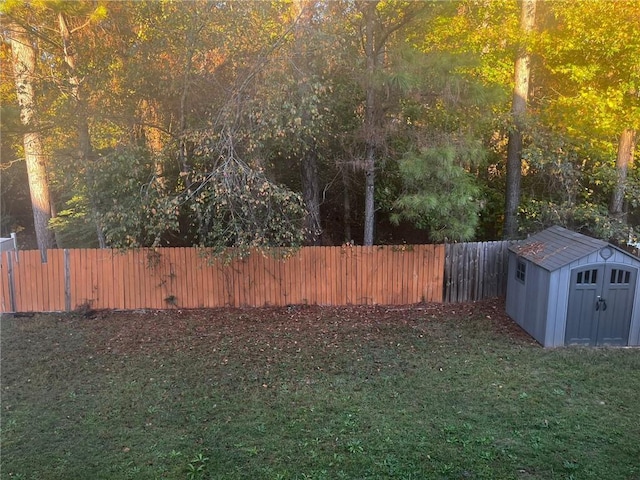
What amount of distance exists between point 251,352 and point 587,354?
17.8 ft

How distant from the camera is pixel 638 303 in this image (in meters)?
7.70

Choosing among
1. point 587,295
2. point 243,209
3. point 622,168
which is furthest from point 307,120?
point 622,168

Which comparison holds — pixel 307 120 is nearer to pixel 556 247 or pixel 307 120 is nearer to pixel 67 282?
pixel 556 247

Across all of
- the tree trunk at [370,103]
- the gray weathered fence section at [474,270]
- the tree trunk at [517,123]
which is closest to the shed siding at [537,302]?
the gray weathered fence section at [474,270]

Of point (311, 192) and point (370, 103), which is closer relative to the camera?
point (370, 103)

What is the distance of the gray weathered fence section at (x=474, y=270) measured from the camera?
1027 centimetres

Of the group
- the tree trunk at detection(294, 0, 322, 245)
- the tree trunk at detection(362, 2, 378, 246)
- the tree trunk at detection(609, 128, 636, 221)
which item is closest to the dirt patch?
the tree trunk at detection(294, 0, 322, 245)

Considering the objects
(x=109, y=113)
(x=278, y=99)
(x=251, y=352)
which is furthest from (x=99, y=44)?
(x=251, y=352)

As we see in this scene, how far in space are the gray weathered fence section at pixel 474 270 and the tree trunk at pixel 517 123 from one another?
1.45 metres

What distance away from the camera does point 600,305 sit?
766 centimetres

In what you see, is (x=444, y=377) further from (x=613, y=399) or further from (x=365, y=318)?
(x=365, y=318)

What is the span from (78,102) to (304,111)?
4.52 meters

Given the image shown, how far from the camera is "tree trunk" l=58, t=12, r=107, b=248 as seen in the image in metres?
9.14

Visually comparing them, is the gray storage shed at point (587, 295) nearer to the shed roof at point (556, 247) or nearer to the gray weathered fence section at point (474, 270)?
the shed roof at point (556, 247)
